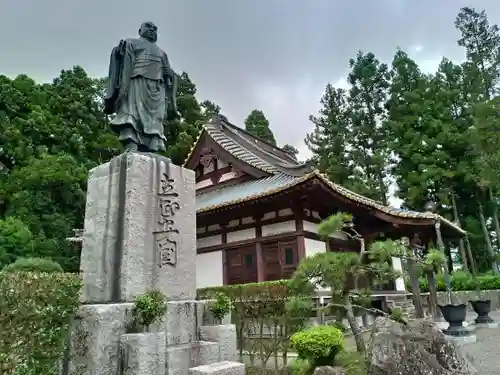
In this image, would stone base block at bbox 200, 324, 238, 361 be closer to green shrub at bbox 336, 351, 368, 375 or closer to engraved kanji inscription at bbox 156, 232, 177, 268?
engraved kanji inscription at bbox 156, 232, 177, 268

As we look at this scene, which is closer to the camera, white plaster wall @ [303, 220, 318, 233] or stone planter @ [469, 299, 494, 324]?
white plaster wall @ [303, 220, 318, 233]

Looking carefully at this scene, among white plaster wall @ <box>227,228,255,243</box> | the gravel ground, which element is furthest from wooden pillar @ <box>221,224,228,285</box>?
the gravel ground

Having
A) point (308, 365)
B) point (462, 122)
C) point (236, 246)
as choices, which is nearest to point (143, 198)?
point (308, 365)

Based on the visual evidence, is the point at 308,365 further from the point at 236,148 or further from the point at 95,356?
the point at 236,148

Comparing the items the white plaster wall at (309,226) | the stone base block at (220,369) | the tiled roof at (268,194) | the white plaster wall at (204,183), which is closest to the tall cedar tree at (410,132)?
the tiled roof at (268,194)

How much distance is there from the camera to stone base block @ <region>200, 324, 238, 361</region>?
4.63 m

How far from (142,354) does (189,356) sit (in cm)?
70

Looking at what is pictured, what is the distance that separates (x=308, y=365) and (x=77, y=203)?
19.5 meters

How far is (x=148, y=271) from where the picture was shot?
456 cm

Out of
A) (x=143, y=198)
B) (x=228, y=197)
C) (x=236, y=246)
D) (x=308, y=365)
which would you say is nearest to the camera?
(x=143, y=198)

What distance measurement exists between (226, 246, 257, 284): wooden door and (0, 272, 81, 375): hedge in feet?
27.8

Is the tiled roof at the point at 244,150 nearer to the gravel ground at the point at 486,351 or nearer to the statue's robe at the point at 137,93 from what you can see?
the gravel ground at the point at 486,351

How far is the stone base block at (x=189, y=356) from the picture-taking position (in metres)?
4.15

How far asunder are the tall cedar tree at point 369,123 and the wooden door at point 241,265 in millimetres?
19248
